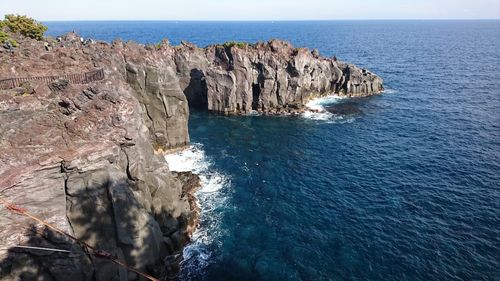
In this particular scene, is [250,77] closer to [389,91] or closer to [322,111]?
[322,111]

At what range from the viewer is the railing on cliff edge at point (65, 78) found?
31.4m

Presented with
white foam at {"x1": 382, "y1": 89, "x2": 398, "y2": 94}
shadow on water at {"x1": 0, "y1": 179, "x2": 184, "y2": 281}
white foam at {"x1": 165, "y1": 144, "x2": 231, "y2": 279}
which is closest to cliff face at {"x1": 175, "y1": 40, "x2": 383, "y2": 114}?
white foam at {"x1": 165, "y1": 144, "x2": 231, "y2": 279}

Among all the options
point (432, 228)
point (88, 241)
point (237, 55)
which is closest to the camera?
point (88, 241)

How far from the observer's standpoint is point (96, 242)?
2886 cm

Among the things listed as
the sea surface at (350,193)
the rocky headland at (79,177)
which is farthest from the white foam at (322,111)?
the rocky headland at (79,177)

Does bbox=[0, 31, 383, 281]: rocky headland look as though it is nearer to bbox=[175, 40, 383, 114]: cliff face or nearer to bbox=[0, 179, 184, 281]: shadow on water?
bbox=[0, 179, 184, 281]: shadow on water

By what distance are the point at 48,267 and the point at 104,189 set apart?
6.95 metres

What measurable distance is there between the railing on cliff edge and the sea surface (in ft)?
66.3

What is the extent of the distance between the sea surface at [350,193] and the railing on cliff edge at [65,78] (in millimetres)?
20220

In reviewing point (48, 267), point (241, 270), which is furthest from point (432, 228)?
point (48, 267)

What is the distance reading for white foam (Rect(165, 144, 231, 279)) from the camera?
117ft

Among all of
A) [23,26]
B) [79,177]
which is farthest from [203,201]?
[23,26]

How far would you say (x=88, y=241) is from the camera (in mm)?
28328

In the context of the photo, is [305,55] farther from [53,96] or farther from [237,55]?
[53,96]
